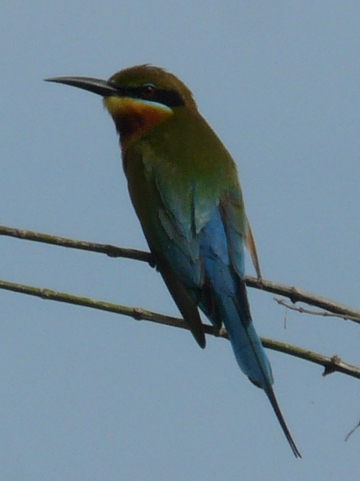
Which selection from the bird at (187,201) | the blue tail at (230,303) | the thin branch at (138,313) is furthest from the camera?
the bird at (187,201)

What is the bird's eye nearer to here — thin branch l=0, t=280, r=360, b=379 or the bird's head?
the bird's head

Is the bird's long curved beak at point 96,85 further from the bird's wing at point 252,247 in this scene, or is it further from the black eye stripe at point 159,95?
the bird's wing at point 252,247

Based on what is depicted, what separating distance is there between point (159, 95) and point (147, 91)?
0.06 meters

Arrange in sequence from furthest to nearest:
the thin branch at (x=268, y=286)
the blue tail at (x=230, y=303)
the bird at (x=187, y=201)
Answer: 1. the bird at (x=187, y=201)
2. the blue tail at (x=230, y=303)
3. the thin branch at (x=268, y=286)

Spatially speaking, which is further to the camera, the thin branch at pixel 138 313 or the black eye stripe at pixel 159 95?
the black eye stripe at pixel 159 95

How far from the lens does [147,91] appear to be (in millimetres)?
4211

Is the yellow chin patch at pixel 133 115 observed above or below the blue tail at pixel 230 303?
above

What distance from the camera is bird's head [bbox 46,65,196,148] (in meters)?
4.13

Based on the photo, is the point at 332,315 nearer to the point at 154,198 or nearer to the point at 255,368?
the point at 255,368

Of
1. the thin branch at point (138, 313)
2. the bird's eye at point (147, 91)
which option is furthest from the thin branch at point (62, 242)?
the bird's eye at point (147, 91)

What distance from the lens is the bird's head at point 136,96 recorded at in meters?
4.13

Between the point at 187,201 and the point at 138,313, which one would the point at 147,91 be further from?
the point at 138,313

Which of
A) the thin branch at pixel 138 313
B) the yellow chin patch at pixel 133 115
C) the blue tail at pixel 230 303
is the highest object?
the yellow chin patch at pixel 133 115

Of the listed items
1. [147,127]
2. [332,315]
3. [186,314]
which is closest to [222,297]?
[186,314]
